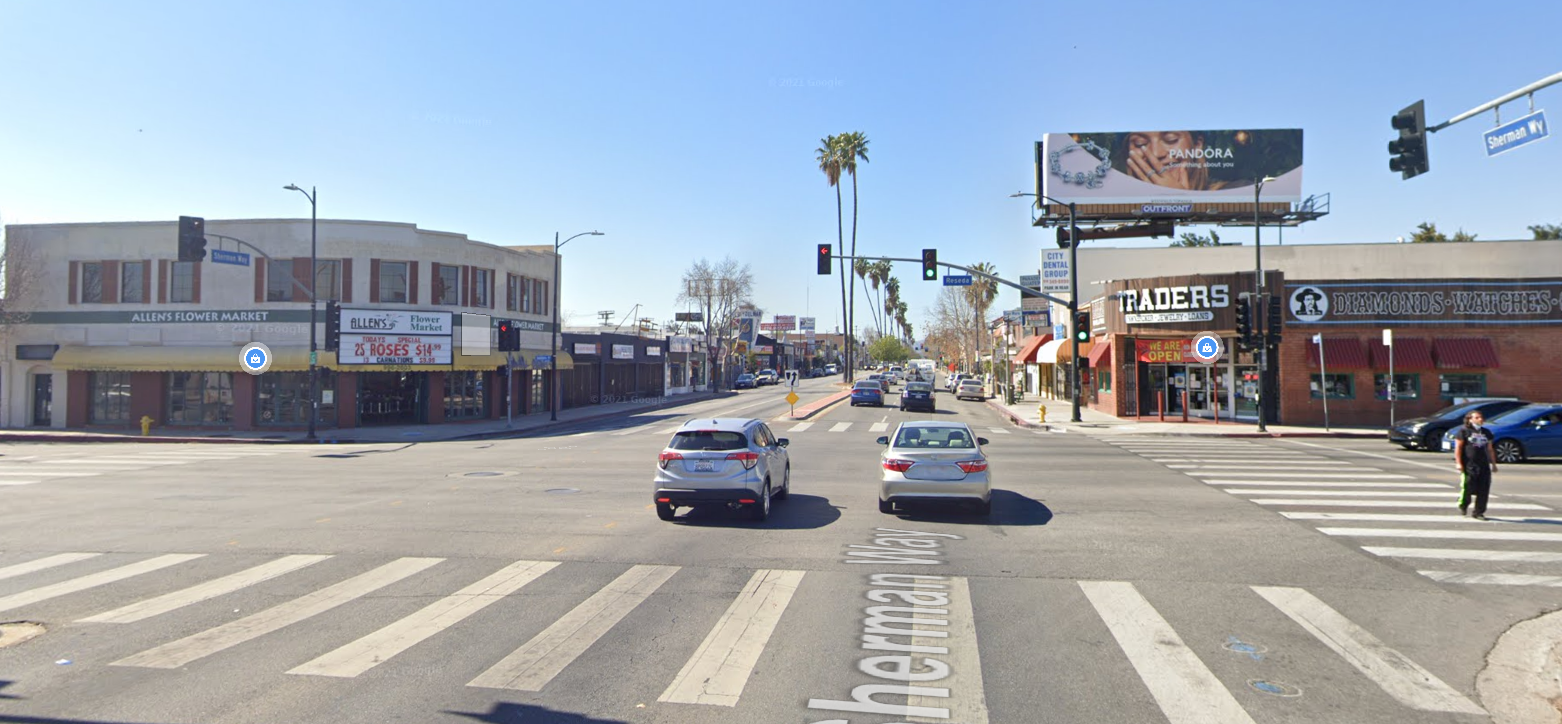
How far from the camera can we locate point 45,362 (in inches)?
1404

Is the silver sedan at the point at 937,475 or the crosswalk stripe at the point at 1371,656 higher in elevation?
the silver sedan at the point at 937,475

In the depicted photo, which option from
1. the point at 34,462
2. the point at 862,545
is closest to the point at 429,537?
the point at 862,545

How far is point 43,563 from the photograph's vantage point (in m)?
10.3

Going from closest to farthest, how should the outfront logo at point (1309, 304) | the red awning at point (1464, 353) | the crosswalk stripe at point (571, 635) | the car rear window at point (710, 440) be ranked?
1. the crosswalk stripe at point (571, 635)
2. the car rear window at point (710, 440)
3. the red awning at point (1464, 353)
4. the outfront logo at point (1309, 304)

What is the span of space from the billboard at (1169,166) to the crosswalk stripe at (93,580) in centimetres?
4566

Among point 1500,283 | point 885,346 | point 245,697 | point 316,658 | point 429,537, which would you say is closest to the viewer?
point 245,697

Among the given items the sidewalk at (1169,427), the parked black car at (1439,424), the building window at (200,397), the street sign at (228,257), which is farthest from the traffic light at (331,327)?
the parked black car at (1439,424)

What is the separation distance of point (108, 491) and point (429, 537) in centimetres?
984

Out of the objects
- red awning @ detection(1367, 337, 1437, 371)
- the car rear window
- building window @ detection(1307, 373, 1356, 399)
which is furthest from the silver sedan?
red awning @ detection(1367, 337, 1437, 371)

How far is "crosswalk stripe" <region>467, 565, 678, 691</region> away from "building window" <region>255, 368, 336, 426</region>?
30422 mm

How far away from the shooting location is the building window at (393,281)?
3628cm

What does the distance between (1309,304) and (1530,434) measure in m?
14.0

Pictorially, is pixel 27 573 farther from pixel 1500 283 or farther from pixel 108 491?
pixel 1500 283

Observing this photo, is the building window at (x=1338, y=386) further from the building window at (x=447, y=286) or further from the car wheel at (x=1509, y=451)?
the building window at (x=447, y=286)
